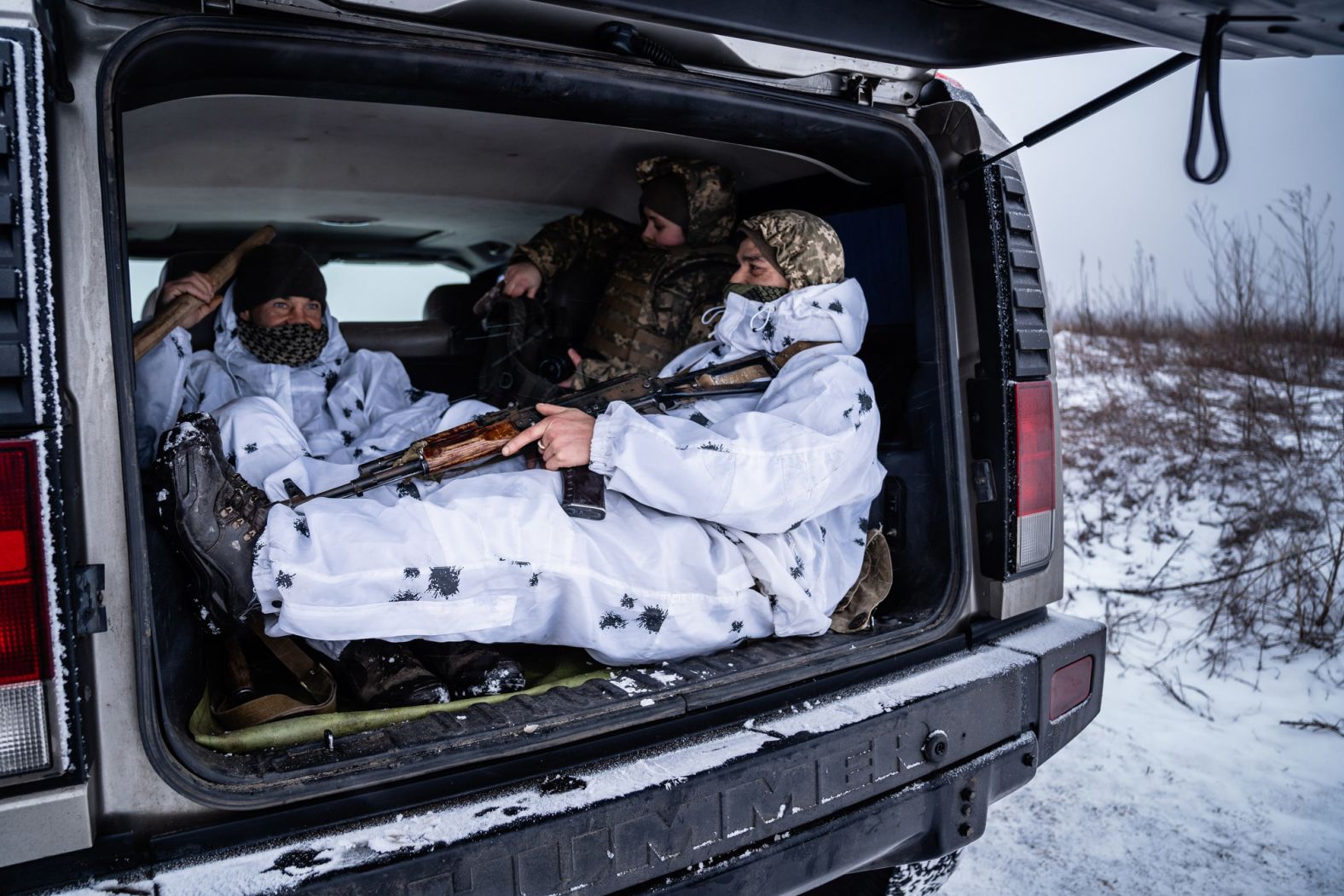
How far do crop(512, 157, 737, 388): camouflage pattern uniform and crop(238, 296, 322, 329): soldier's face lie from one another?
95 cm

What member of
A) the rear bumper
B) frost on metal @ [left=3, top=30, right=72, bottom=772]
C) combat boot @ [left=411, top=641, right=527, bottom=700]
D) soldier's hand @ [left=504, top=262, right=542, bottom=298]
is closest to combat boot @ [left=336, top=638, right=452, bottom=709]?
combat boot @ [left=411, top=641, right=527, bottom=700]

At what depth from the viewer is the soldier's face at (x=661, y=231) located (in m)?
3.00

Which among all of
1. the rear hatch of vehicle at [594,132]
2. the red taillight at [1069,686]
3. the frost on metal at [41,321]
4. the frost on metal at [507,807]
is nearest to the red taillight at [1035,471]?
the rear hatch of vehicle at [594,132]

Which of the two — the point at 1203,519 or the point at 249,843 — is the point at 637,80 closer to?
the point at 249,843

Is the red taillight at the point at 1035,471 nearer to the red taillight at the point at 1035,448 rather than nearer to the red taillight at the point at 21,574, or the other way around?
the red taillight at the point at 1035,448

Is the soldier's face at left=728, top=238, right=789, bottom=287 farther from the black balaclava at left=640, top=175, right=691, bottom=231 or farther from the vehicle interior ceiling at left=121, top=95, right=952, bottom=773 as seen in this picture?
the black balaclava at left=640, top=175, right=691, bottom=231

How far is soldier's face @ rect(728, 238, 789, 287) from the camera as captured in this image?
2438mm

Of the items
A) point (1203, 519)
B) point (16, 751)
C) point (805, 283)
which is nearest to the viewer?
point (16, 751)

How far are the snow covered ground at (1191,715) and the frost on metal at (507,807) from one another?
0.95 metres

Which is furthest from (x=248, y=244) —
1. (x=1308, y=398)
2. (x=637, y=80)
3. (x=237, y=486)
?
(x=1308, y=398)

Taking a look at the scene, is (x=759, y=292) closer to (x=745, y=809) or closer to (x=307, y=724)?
(x=745, y=809)

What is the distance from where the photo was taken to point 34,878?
1.13 m

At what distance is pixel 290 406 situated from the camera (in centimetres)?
272

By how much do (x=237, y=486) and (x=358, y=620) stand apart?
35 cm
